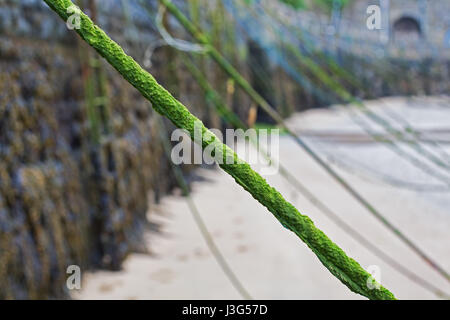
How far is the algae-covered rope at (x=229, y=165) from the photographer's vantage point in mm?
344

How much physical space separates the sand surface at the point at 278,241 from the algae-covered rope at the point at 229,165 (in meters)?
1.01

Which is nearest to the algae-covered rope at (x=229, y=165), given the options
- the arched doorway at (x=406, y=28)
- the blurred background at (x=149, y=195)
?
the blurred background at (x=149, y=195)

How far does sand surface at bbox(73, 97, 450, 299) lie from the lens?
1.38 meters

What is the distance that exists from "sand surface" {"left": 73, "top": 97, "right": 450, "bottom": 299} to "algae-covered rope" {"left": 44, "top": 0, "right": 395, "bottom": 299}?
101 cm

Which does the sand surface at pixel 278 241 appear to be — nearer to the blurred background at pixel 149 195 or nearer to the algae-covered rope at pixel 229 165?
the blurred background at pixel 149 195

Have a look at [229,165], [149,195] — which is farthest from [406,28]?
[229,165]

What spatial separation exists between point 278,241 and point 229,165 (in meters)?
1.42

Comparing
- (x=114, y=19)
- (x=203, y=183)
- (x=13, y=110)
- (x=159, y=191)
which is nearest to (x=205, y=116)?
(x=203, y=183)

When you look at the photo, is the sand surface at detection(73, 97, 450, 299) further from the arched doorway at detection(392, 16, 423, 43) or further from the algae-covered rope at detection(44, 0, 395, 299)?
the arched doorway at detection(392, 16, 423, 43)

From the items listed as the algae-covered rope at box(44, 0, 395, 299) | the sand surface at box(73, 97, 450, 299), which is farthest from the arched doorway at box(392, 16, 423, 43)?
the algae-covered rope at box(44, 0, 395, 299)

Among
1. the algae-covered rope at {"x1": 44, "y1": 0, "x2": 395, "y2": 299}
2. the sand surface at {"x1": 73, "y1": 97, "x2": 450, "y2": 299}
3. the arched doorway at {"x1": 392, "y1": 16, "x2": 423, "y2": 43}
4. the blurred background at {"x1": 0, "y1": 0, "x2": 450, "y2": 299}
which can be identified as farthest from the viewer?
the arched doorway at {"x1": 392, "y1": 16, "x2": 423, "y2": 43}

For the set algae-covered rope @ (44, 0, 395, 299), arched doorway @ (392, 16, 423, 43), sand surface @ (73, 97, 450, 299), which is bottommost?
sand surface @ (73, 97, 450, 299)

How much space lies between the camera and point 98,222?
145 cm

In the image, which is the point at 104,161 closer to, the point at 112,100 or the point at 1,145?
the point at 112,100
